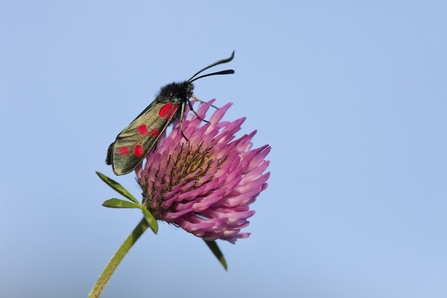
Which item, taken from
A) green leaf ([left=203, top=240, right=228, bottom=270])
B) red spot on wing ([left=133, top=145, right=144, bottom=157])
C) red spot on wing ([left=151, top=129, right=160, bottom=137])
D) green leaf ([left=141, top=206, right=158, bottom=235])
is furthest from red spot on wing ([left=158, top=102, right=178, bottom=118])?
green leaf ([left=203, top=240, right=228, bottom=270])

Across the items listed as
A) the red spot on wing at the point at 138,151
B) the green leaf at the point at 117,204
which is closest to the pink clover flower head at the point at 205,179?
the red spot on wing at the point at 138,151

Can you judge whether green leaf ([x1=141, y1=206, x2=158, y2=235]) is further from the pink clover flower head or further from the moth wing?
the moth wing

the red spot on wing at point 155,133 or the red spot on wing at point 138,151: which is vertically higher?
the red spot on wing at point 155,133

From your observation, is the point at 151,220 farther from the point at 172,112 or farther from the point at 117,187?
the point at 172,112

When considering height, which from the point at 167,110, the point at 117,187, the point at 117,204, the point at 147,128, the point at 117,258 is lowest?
the point at 117,258

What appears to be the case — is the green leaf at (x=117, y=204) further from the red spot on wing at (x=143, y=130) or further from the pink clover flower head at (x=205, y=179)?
the red spot on wing at (x=143, y=130)

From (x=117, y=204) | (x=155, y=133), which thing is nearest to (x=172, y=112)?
(x=155, y=133)

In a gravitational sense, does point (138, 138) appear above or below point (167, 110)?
below

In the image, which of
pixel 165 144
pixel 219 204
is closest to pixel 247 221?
pixel 219 204
